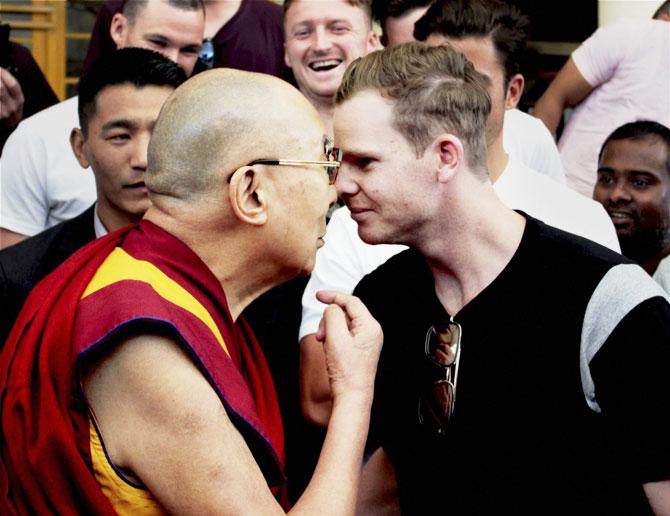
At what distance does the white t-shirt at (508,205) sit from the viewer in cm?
352

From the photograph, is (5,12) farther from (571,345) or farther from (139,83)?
(571,345)

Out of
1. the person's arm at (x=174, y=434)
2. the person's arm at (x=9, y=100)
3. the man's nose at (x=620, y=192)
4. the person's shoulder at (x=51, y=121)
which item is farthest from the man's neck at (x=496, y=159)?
the person's arm at (x=9, y=100)

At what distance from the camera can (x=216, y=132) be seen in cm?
253

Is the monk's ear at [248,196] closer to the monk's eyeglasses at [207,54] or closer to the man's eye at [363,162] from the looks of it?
the man's eye at [363,162]

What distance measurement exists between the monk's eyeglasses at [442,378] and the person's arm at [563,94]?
2860mm

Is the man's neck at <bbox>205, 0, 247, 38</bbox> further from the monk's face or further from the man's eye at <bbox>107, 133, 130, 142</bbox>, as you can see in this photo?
the monk's face

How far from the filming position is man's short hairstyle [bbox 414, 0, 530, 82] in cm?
404

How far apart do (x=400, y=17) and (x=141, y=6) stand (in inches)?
41.3

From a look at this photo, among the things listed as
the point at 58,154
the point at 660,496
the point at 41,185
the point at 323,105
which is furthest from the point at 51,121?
the point at 660,496

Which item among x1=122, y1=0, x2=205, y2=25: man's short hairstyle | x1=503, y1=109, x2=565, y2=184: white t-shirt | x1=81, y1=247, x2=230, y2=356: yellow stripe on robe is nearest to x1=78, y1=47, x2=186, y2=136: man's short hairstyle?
x1=122, y1=0, x2=205, y2=25: man's short hairstyle

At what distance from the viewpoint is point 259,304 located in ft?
11.8

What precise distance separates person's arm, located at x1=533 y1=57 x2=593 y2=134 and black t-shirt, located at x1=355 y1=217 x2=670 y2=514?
274 centimetres

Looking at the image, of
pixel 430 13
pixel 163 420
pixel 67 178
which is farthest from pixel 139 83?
pixel 163 420

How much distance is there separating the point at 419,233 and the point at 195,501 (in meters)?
0.95
